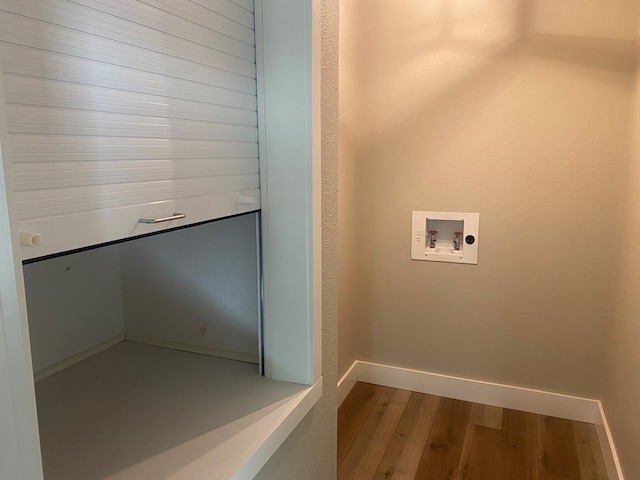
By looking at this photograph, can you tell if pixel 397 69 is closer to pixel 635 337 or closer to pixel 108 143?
pixel 635 337

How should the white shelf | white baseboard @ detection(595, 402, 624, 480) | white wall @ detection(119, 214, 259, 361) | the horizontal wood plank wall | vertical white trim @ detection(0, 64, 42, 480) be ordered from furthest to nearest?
white baseboard @ detection(595, 402, 624, 480), white wall @ detection(119, 214, 259, 361), the white shelf, the horizontal wood plank wall, vertical white trim @ detection(0, 64, 42, 480)

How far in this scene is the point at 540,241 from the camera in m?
2.26

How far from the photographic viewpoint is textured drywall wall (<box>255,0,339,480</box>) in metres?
1.26

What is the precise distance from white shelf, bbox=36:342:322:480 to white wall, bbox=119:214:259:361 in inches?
3.2

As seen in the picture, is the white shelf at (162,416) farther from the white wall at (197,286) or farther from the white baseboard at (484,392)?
the white baseboard at (484,392)

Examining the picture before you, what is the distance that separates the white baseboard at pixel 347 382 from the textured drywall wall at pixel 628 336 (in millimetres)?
1208

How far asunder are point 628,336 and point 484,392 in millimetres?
858

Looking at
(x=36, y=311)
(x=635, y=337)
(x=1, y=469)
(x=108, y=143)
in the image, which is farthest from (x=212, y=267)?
(x=635, y=337)

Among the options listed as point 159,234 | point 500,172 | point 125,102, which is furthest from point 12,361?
point 500,172

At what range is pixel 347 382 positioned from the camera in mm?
2604

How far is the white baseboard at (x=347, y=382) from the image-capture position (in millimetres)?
2523

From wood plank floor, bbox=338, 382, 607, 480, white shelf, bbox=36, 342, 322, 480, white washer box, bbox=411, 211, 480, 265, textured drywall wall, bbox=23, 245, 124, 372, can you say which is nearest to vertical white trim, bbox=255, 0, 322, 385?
white shelf, bbox=36, 342, 322, 480

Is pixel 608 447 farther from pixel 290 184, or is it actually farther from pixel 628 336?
pixel 290 184

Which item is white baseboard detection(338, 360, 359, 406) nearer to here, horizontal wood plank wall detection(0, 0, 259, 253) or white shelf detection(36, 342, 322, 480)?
white shelf detection(36, 342, 322, 480)
